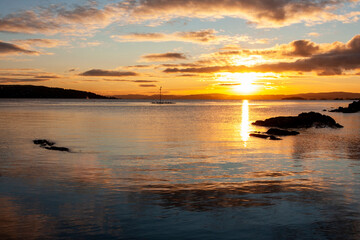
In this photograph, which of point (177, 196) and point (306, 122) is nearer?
point (177, 196)

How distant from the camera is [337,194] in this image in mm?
15781

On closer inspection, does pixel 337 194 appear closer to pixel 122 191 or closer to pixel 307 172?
pixel 307 172

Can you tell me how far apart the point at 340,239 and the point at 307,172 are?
36.3ft

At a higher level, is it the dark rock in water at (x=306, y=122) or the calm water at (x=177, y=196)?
the dark rock in water at (x=306, y=122)

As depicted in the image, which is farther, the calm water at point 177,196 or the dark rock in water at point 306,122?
the dark rock in water at point 306,122

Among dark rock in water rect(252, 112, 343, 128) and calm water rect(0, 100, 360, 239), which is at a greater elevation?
dark rock in water rect(252, 112, 343, 128)

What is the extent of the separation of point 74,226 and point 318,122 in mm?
56287

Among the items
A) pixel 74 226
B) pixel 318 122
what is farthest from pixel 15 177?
pixel 318 122

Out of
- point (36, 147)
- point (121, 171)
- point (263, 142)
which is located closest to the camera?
point (121, 171)

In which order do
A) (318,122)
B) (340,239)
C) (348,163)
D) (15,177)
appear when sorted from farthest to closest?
(318,122), (348,163), (15,177), (340,239)

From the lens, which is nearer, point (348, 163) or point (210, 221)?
point (210, 221)

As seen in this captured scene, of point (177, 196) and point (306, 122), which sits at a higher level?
point (306, 122)

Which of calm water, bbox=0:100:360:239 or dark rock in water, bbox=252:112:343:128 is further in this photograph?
dark rock in water, bbox=252:112:343:128

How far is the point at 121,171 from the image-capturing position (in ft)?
68.0
